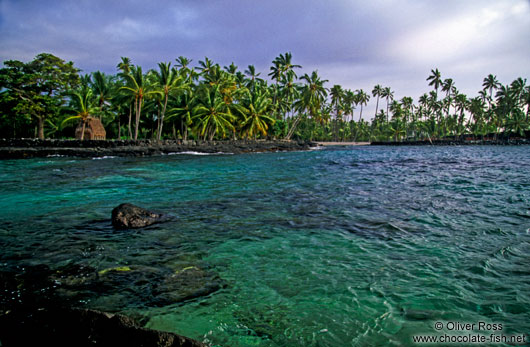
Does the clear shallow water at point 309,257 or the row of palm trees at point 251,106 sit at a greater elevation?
the row of palm trees at point 251,106

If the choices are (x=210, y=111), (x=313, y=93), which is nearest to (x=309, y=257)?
(x=210, y=111)

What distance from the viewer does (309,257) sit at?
192 inches

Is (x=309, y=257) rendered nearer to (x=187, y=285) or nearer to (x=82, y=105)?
(x=187, y=285)

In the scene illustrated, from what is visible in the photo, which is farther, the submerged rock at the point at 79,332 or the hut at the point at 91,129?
the hut at the point at 91,129

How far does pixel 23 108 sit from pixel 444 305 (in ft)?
164

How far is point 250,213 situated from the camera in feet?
25.9

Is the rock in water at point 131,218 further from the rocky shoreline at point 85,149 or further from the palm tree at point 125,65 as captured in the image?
the palm tree at point 125,65

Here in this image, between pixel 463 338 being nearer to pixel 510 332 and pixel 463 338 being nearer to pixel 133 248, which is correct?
pixel 510 332

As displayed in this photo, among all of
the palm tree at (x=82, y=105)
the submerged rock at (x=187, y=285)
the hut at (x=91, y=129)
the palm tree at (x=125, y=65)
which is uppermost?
the palm tree at (x=125, y=65)

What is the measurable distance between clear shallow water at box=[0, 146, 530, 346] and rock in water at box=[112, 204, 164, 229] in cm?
28

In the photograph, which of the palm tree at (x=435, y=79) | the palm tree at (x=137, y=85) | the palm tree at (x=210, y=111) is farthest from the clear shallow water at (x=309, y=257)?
the palm tree at (x=435, y=79)

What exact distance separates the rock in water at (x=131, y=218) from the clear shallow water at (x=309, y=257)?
0.28 m

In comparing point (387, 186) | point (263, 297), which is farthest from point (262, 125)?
point (263, 297)

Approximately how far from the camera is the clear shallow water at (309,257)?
3.15 meters
